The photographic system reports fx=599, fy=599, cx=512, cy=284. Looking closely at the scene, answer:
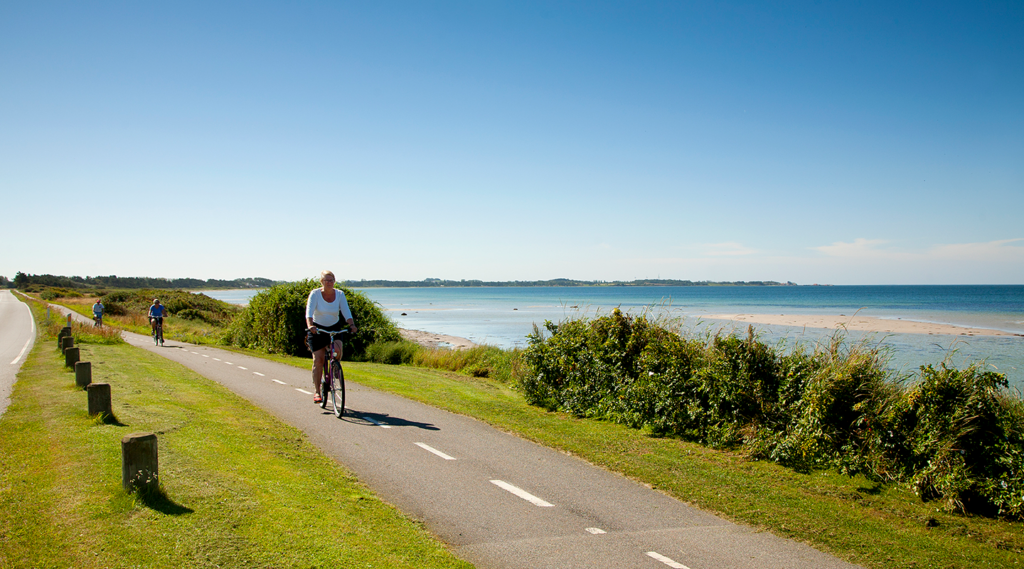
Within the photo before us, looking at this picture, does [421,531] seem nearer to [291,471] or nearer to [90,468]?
[291,471]

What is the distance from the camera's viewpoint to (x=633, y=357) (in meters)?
10.2

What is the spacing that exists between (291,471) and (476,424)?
3383 millimetres

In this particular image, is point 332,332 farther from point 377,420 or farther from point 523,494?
point 523,494

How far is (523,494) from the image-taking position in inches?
230

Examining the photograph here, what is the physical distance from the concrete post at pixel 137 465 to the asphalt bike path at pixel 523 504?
1.92 metres

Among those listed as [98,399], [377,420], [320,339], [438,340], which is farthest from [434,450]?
[438,340]

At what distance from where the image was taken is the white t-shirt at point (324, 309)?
352 inches

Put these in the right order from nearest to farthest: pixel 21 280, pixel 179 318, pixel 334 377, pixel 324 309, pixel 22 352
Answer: pixel 324 309, pixel 334 377, pixel 22 352, pixel 179 318, pixel 21 280

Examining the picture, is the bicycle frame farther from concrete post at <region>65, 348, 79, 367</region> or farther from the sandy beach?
the sandy beach

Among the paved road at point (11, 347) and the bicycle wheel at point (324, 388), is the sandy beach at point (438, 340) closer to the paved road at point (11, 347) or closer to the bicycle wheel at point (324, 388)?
the paved road at point (11, 347)

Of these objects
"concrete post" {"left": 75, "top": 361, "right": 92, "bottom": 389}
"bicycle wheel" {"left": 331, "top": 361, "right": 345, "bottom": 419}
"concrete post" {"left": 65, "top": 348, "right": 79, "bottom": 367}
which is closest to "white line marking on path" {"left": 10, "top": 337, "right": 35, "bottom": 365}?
"concrete post" {"left": 65, "top": 348, "right": 79, "bottom": 367}

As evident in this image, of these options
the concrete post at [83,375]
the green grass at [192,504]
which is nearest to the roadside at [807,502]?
the green grass at [192,504]

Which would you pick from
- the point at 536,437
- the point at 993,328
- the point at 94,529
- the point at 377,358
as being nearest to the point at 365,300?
the point at 377,358

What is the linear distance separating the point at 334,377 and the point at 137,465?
4376mm
